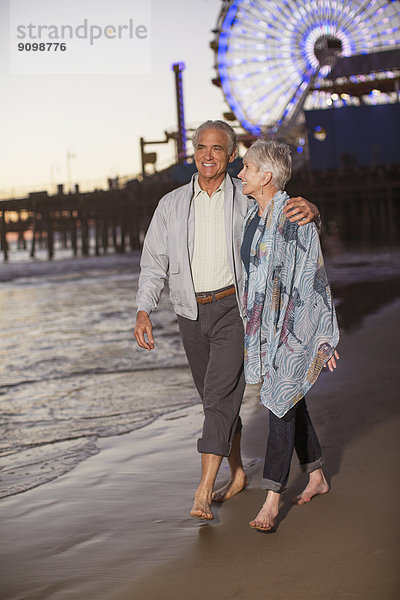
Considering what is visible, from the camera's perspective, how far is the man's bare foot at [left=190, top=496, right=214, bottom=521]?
3227 mm

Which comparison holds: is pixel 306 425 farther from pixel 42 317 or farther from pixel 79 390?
pixel 42 317

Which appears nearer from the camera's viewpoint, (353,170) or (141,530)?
(141,530)

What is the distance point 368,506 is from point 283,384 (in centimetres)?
63

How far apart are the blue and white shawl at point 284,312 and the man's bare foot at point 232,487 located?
0.64 m

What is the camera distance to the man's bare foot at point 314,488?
11.2 feet

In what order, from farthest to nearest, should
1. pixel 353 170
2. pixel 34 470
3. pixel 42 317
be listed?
pixel 353 170 → pixel 42 317 → pixel 34 470

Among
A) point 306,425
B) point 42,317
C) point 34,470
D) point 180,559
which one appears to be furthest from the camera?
point 42,317

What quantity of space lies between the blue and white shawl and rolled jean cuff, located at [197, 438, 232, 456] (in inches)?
13.1

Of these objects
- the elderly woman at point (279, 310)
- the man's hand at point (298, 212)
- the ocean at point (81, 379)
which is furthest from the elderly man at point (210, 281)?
the ocean at point (81, 379)

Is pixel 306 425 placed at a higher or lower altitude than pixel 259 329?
lower

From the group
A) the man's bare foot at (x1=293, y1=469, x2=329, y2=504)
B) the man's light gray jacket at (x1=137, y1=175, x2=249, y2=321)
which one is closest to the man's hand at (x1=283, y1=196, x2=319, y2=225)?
the man's light gray jacket at (x1=137, y1=175, x2=249, y2=321)

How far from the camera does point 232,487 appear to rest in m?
3.62

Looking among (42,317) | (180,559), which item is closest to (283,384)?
(180,559)

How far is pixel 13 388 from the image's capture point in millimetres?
6910
